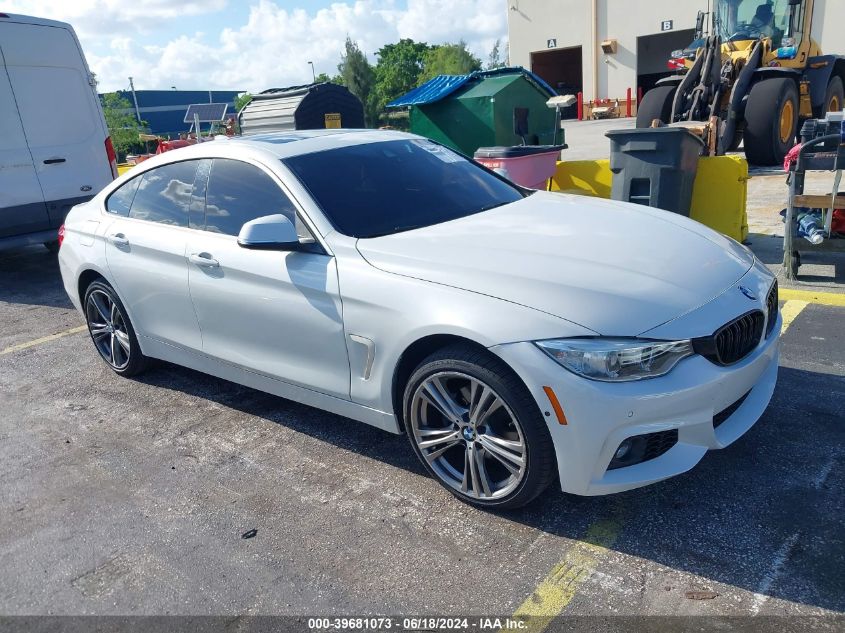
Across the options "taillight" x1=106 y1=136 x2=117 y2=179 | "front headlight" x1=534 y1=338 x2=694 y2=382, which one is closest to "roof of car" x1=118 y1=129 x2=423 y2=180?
"front headlight" x1=534 y1=338 x2=694 y2=382

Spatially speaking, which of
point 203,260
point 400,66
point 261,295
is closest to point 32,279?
point 203,260

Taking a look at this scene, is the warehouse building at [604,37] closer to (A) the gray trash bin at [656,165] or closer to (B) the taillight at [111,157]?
(A) the gray trash bin at [656,165]

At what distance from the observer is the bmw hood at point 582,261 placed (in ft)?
8.75

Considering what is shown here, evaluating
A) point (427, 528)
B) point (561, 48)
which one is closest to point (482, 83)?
point (427, 528)

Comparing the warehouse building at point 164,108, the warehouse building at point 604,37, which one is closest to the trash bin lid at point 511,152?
the warehouse building at point 604,37

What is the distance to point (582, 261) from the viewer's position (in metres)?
2.92

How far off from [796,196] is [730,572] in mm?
4081

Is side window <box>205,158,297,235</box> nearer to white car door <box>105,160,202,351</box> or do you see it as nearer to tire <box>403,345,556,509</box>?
white car door <box>105,160,202,351</box>

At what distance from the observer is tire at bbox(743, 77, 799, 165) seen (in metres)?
11.6

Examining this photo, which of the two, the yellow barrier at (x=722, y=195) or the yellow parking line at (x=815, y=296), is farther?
the yellow barrier at (x=722, y=195)

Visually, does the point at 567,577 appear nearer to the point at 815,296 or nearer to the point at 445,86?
the point at 815,296

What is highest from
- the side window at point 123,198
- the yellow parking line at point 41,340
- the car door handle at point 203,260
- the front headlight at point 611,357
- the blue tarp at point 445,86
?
the blue tarp at point 445,86

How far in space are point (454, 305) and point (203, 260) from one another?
1683 mm

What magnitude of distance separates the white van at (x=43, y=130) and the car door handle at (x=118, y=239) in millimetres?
4178
